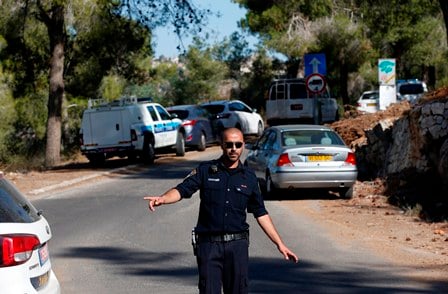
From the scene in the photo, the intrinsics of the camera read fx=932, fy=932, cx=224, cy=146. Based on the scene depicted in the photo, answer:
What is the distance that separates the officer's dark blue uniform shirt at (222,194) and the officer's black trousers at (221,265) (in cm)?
11

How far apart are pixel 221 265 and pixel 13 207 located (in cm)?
153

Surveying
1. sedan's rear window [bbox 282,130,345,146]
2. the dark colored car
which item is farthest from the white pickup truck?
sedan's rear window [bbox 282,130,345,146]

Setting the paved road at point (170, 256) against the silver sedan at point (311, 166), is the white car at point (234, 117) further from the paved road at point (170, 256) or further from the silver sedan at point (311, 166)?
A: the paved road at point (170, 256)

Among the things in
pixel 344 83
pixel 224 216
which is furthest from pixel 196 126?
pixel 224 216

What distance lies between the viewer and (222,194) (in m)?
6.78

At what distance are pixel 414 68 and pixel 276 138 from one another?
53168mm

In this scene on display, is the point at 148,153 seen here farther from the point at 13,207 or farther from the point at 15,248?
the point at 15,248

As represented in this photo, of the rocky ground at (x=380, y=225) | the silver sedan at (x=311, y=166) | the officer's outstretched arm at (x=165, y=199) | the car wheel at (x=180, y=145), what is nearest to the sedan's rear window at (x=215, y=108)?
the car wheel at (x=180, y=145)

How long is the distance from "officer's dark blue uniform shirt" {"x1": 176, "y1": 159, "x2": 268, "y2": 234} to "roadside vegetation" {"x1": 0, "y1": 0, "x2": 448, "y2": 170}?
1317 cm

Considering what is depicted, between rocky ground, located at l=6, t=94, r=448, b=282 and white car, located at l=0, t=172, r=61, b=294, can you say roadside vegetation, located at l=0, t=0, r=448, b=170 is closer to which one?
rocky ground, located at l=6, t=94, r=448, b=282

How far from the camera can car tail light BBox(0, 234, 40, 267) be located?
6.07 metres

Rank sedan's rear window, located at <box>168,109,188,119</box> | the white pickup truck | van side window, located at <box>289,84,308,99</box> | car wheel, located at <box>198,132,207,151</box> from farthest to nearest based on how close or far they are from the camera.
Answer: van side window, located at <box>289,84,308,99</box>
the white pickup truck
sedan's rear window, located at <box>168,109,188,119</box>
car wheel, located at <box>198,132,207,151</box>

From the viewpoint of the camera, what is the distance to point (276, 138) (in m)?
18.4

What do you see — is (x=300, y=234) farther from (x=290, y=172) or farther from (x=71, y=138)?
(x=71, y=138)
